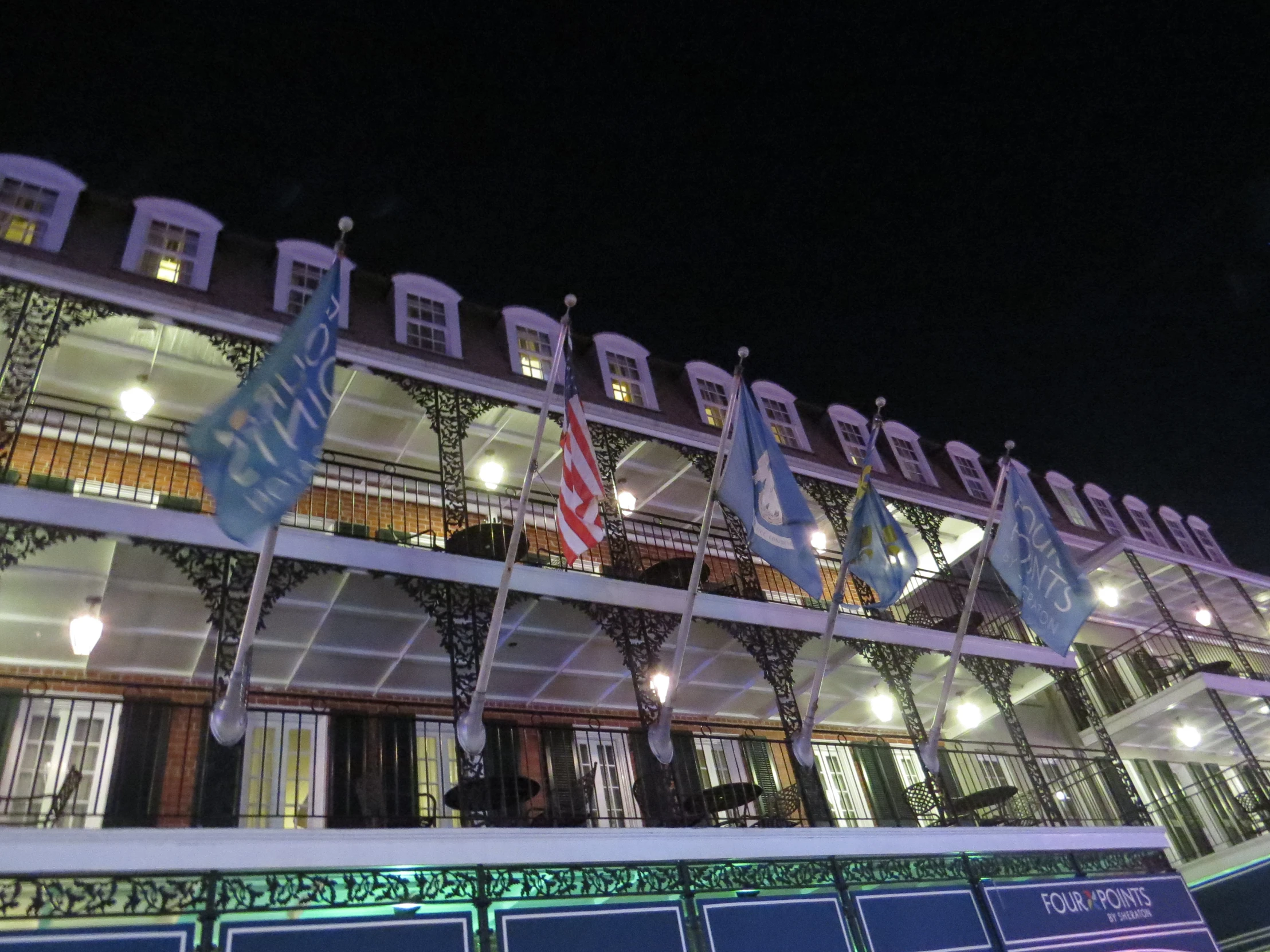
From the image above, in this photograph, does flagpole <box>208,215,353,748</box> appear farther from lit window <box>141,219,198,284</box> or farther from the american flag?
lit window <box>141,219,198,284</box>

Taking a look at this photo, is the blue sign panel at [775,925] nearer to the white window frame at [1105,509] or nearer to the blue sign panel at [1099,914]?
the blue sign panel at [1099,914]

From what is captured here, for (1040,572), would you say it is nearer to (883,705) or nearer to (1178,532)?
(883,705)

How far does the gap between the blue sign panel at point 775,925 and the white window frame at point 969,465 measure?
1356cm

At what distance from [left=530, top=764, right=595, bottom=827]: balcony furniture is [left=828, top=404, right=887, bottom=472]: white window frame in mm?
10300

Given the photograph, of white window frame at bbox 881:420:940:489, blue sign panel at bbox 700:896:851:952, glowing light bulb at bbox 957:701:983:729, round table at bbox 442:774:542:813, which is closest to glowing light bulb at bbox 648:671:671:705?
round table at bbox 442:774:542:813

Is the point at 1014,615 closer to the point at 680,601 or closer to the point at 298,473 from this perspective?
the point at 680,601

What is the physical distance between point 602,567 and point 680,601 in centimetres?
132

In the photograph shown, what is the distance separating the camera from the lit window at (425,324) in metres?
15.3

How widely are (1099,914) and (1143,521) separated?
16.3 meters

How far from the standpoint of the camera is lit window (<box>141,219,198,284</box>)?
526 inches

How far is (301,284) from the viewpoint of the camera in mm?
14500

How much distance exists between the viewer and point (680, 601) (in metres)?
13.5

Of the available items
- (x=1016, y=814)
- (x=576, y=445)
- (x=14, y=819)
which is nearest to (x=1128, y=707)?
(x=1016, y=814)

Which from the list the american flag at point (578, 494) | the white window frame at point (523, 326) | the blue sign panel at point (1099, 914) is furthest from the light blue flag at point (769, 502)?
the blue sign panel at point (1099, 914)
